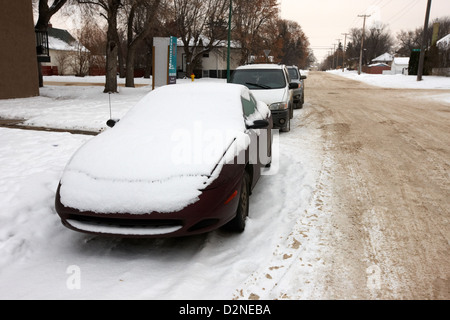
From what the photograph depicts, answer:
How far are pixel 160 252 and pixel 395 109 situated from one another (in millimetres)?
13881

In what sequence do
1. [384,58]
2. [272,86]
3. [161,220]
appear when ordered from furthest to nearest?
[384,58] → [272,86] → [161,220]

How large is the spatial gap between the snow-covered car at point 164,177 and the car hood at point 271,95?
5.03 meters

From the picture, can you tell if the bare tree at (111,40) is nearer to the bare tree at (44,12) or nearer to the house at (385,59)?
A: the bare tree at (44,12)

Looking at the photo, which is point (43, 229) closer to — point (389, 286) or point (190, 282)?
point (190, 282)

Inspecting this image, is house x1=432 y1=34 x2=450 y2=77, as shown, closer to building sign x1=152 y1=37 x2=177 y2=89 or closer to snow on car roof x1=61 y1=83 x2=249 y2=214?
building sign x1=152 y1=37 x2=177 y2=89

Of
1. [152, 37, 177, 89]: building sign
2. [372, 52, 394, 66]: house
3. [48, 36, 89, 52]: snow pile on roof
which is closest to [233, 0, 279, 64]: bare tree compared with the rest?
[152, 37, 177, 89]: building sign

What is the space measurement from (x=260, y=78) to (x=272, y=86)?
1.59ft

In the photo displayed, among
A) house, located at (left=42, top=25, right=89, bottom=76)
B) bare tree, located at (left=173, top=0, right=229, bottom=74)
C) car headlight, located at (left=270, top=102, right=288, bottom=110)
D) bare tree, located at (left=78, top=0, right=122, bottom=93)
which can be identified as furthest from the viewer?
house, located at (left=42, top=25, right=89, bottom=76)

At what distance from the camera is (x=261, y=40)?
48406 mm

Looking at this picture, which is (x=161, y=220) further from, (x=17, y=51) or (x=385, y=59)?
(x=385, y=59)

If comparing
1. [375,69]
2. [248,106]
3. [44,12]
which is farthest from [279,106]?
[375,69]

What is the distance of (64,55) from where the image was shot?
182 ft

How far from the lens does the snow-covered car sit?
3471mm

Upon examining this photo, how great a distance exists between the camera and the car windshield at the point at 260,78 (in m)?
10.7
